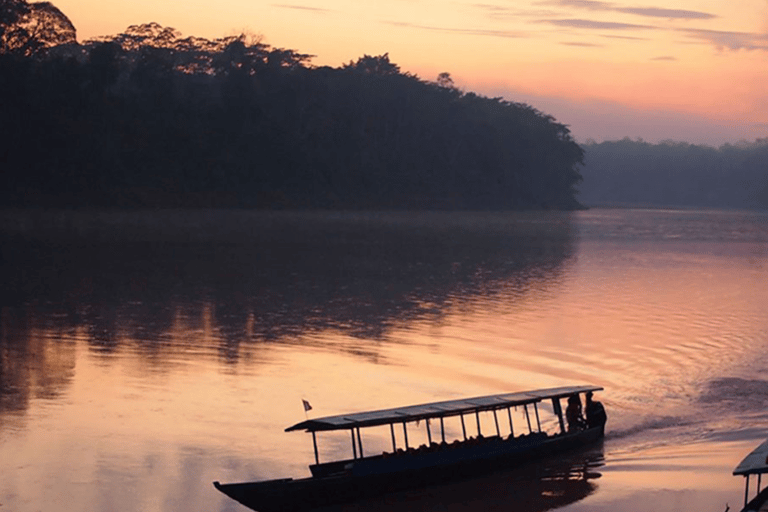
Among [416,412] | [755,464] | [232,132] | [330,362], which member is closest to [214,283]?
[330,362]

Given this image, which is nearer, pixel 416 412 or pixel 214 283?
pixel 416 412

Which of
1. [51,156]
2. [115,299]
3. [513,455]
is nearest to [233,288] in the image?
[115,299]

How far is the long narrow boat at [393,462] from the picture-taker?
1764 centimetres

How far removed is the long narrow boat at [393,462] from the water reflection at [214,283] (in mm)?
8667

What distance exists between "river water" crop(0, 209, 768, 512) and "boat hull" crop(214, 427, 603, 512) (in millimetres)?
306

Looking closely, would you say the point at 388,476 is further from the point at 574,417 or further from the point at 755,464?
the point at 574,417

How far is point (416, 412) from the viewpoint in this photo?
781 inches

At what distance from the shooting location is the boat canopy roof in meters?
18.5

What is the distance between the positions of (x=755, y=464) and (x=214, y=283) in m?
35.0

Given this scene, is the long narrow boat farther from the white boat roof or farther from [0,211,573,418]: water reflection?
[0,211,573,418]: water reflection

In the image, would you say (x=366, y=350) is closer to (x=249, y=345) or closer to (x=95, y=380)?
(x=249, y=345)

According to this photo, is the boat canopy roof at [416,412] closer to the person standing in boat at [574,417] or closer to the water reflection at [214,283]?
the person standing in boat at [574,417]

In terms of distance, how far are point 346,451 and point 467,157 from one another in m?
131

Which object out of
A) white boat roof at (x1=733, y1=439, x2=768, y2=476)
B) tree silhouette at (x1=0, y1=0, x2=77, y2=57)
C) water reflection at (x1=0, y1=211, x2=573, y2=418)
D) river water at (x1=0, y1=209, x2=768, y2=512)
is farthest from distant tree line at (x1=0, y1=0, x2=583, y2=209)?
white boat roof at (x1=733, y1=439, x2=768, y2=476)
